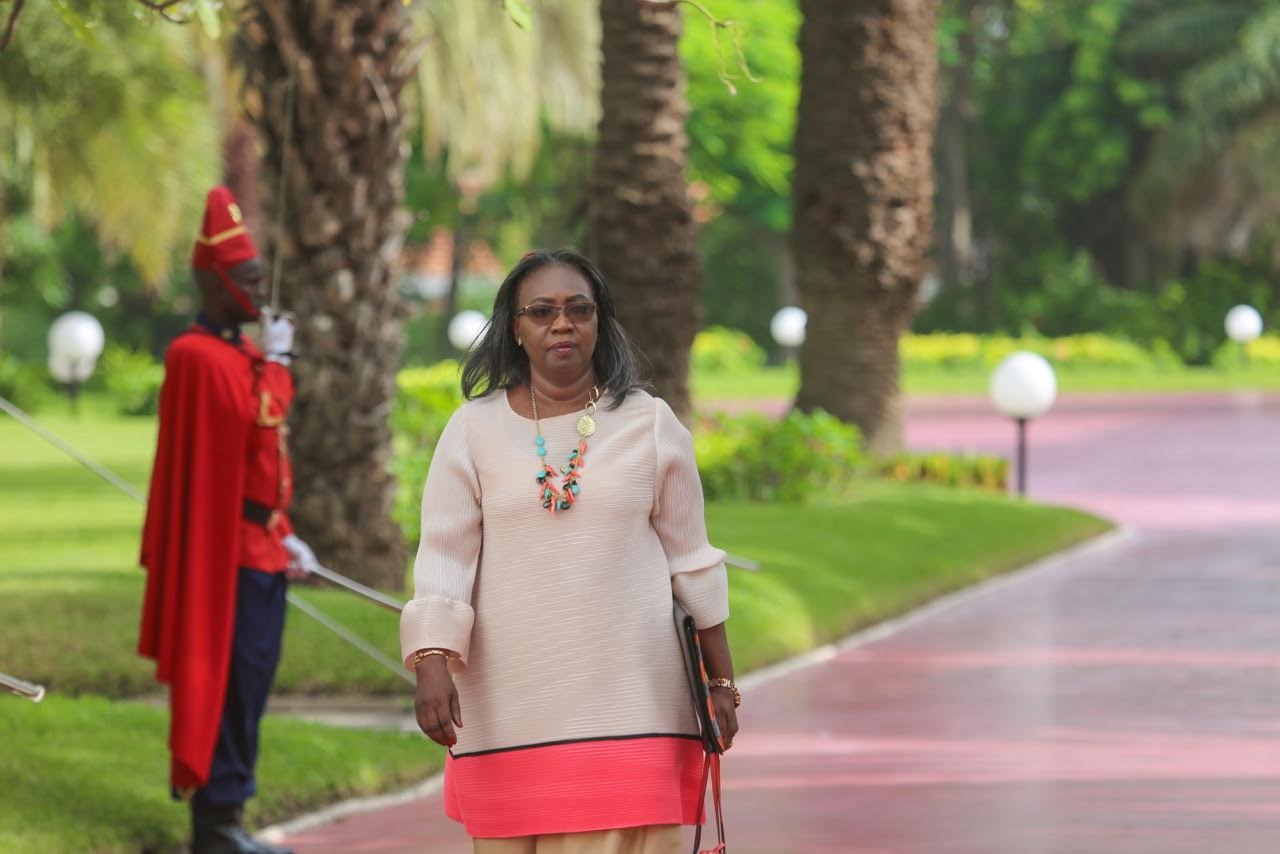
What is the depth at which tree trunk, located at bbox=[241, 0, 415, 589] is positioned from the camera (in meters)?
11.0

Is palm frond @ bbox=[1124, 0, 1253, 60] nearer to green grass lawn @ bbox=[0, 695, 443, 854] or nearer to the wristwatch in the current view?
green grass lawn @ bbox=[0, 695, 443, 854]

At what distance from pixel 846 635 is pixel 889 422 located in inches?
274

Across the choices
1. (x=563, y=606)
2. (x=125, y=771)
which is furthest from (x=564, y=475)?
(x=125, y=771)

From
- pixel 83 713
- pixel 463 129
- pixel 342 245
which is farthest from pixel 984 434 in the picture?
pixel 83 713

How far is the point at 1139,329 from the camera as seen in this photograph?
46.6m

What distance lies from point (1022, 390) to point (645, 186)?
4.78 metres

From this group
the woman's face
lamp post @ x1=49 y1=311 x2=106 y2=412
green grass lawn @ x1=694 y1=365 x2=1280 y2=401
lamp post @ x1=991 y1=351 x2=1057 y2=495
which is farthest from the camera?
green grass lawn @ x1=694 y1=365 x2=1280 y2=401

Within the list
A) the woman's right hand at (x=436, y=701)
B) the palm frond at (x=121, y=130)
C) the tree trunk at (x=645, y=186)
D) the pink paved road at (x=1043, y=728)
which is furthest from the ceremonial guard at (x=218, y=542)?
the palm frond at (x=121, y=130)

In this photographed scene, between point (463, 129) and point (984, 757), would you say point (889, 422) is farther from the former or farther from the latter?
point (463, 129)

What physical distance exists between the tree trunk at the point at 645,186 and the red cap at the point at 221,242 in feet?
27.1

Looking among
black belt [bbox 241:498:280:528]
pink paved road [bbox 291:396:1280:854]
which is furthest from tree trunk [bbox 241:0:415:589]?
black belt [bbox 241:498:280:528]

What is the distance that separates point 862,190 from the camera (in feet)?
60.7

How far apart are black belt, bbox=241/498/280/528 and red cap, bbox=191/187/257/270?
0.72m

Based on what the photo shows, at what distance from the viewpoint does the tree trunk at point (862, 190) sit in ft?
Answer: 60.1
